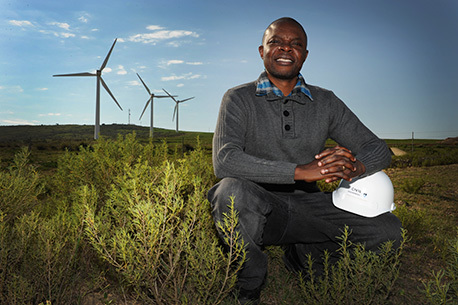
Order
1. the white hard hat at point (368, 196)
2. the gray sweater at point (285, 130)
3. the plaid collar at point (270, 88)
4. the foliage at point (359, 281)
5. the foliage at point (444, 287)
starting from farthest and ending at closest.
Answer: the plaid collar at point (270, 88) → the white hard hat at point (368, 196) → the gray sweater at point (285, 130) → the foliage at point (359, 281) → the foliage at point (444, 287)

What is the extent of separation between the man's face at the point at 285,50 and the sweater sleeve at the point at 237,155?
2.20ft

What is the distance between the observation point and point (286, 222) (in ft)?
12.9

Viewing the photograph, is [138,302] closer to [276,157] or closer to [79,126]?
[276,157]

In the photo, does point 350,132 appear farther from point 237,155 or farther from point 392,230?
point 237,155

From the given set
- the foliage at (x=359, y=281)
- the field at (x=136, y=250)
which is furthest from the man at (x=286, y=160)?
the foliage at (x=359, y=281)

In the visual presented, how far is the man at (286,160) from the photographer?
3414 millimetres

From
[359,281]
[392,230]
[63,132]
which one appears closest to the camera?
[359,281]

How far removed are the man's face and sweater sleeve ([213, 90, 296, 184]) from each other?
2.20 feet

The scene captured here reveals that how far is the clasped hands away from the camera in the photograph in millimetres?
3385

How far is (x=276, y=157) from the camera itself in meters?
4.07

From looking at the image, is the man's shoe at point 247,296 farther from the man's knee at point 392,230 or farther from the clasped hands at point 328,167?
the man's knee at point 392,230

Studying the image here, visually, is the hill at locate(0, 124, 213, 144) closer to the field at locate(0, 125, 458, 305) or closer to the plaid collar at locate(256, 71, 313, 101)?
the field at locate(0, 125, 458, 305)

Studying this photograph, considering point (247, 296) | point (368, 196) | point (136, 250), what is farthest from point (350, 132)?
point (136, 250)

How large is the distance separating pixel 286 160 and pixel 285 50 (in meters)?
1.39
